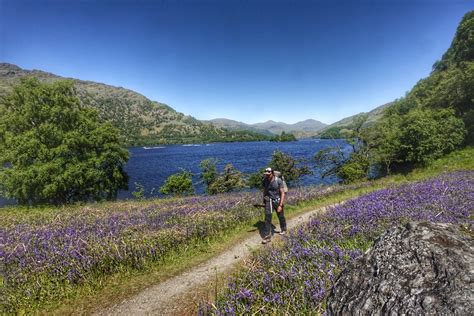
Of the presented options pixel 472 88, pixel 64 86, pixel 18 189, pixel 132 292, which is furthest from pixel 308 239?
pixel 472 88

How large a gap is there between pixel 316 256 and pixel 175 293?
152 inches

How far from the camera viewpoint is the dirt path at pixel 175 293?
6.11 metres

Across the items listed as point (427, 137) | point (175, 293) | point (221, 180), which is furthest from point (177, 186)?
point (427, 137)

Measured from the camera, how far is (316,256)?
5820mm

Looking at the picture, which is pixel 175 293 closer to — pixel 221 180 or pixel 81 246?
pixel 81 246

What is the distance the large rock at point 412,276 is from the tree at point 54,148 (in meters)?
27.1

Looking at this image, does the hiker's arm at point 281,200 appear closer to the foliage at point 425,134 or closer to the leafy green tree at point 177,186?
the leafy green tree at point 177,186

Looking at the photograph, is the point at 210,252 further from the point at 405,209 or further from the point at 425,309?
the point at 425,309

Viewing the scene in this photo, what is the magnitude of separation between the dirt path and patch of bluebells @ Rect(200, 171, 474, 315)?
114cm

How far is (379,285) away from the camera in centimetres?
216

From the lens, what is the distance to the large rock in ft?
6.05

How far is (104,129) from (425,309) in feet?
105

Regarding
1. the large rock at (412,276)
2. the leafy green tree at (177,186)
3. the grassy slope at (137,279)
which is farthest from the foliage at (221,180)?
the large rock at (412,276)

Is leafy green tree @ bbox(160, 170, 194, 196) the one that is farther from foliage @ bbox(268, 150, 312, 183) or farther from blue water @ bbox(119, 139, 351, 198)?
foliage @ bbox(268, 150, 312, 183)
